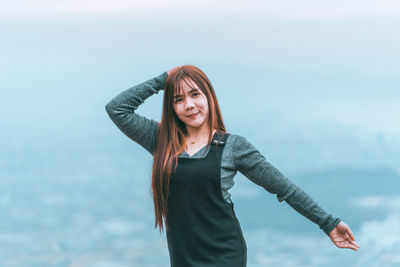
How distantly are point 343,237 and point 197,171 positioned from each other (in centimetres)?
97

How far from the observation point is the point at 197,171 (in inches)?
117

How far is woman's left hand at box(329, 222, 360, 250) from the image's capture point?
3.18m

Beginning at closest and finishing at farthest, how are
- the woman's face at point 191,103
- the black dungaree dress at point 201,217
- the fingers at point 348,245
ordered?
the black dungaree dress at point 201,217, the woman's face at point 191,103, the fingers at point 348,245

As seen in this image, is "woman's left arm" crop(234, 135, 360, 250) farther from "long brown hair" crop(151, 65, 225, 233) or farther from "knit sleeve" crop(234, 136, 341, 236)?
"long brown hair" crop(151, 65, 225, 233)

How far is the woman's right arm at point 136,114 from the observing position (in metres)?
3.23

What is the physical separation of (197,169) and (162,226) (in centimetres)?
43

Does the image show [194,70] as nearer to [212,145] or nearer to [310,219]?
[212,145]

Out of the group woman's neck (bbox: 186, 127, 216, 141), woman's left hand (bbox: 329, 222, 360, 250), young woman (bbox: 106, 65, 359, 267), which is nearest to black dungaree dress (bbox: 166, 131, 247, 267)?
young woman (bbox: 106, 65, 359, 267)

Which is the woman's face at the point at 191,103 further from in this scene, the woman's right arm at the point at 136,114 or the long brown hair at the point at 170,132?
the woman's right arm at the point at 136,114

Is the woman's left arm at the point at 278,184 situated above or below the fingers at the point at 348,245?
above

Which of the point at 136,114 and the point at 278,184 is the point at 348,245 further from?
the point at 136,114

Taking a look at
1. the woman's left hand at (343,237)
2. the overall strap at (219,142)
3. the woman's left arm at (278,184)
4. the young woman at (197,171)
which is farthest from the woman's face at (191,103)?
the woman's left hand at (343,237)

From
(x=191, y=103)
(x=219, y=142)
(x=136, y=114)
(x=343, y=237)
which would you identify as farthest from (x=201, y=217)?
(x=343, y=237)

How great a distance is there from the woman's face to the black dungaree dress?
19cm
